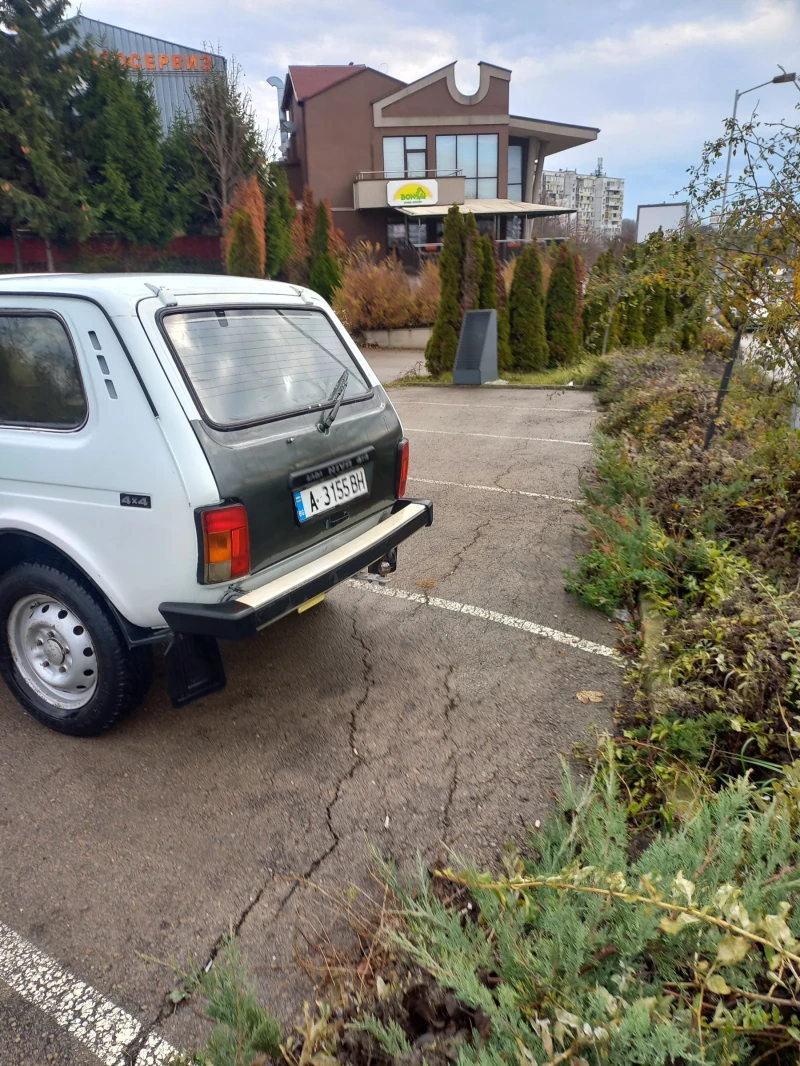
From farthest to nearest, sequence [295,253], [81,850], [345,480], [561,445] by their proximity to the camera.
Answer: [295,253]
[561,445]
[345,480]
[81,850]

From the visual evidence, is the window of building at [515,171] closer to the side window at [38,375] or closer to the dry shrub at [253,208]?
the dry shrub at [253,208]

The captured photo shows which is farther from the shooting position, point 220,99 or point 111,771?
point 220,99

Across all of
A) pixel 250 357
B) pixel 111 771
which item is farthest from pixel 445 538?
pixel 111 771

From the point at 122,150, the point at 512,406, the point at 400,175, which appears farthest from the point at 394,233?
the point at 512,406

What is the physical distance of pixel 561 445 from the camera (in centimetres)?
921

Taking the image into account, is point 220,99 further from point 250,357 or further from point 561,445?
point 250,357

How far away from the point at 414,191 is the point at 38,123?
1537cm

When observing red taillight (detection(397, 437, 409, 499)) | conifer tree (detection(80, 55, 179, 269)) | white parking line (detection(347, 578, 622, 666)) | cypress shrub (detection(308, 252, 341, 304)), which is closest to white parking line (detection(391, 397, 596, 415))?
white parking line (detection(347, 578, 622, 666))

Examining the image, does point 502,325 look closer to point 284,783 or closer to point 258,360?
point 258,360

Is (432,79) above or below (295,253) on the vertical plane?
above

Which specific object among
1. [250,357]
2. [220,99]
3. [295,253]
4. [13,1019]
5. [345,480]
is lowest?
[13,1019]

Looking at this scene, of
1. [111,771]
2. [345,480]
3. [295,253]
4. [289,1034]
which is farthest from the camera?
[295,253]

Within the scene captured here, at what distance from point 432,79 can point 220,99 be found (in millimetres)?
10721

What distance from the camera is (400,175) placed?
116ft
